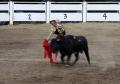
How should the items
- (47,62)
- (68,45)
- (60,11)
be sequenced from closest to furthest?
1. (68,45)
2. (47,62)
3. (60,11)

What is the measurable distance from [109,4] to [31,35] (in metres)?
6.85

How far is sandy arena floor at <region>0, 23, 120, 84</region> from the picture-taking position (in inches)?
542

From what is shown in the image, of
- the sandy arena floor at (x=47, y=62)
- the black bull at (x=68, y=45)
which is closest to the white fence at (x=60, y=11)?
the sandy arena floor at (x=47, y=62)

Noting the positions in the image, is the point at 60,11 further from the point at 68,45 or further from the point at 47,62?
the point at 68,45

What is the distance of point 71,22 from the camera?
32750 millimetres

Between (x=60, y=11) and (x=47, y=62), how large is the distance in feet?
51.1

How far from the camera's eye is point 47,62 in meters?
17.2

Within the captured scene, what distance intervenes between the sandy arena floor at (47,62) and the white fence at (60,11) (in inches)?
48.3

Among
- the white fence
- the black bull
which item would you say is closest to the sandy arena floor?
the black bull

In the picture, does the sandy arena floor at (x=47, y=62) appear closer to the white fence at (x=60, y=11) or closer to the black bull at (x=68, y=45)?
the black bull at (x=68, y=45)

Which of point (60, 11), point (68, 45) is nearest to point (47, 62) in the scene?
point (68, 45)

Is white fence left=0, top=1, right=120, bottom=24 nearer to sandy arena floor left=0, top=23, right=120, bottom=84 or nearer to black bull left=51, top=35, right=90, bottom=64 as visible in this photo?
sandy arena floor left=0, top=23, right=120, bottom=84

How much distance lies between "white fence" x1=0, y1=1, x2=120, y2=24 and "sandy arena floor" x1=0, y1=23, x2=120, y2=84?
1226 millimetres

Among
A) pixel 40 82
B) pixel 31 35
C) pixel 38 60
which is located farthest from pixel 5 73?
pixel 31 35
